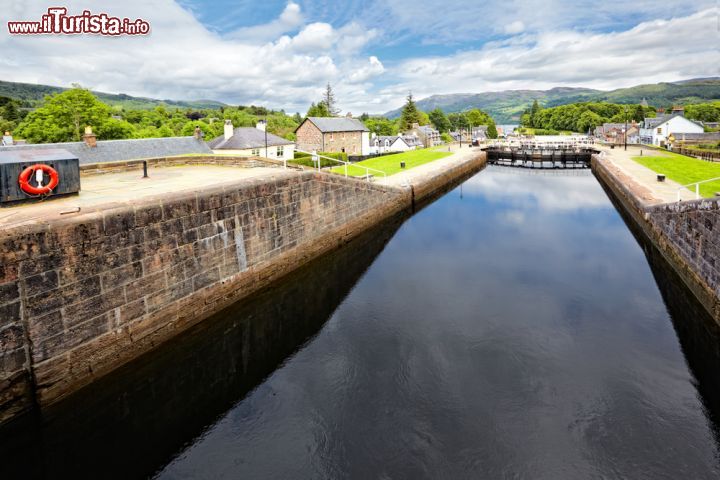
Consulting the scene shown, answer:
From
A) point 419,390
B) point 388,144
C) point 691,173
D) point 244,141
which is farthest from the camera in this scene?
point 388,144

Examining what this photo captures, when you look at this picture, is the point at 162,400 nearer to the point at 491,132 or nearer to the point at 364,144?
the point at 364,144

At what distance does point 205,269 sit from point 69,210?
13.1 ft

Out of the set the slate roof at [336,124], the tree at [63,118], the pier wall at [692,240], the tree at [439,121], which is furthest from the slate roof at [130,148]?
the tree at [439,121]

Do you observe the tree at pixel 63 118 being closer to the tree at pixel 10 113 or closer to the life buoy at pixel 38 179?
the life buoy at pixel 38 179

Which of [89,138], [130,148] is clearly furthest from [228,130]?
[89,138]

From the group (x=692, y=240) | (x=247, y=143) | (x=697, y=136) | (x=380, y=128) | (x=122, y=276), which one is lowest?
(x=122, y=276)

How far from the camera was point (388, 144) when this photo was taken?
8988 centimetres

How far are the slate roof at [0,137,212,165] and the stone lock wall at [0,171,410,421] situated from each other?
23.8 metres

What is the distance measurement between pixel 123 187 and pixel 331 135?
2409 inches

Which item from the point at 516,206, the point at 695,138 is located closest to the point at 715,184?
the point at 516,206

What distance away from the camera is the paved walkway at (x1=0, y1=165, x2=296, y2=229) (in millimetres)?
10094

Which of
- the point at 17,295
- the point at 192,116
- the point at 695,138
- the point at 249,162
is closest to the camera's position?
the point at 17,295

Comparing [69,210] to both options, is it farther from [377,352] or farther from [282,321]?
[377,352]

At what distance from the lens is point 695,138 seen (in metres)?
81.9
